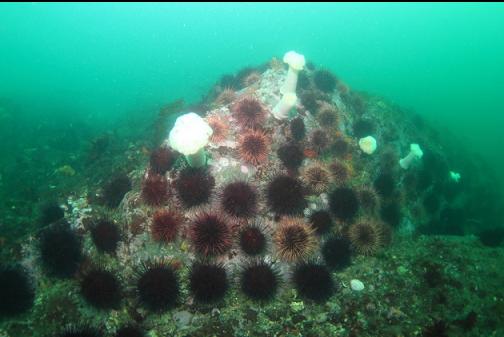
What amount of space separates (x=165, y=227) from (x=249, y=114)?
375 cm

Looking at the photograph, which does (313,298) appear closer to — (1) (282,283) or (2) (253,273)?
(1) (282,283)

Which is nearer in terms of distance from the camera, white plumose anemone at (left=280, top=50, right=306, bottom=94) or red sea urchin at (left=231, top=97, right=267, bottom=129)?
red sea urchin at (left=231, top=97, right=267, bottom=129)

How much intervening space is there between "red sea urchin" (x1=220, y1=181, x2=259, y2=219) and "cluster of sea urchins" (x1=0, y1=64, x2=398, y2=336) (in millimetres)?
21

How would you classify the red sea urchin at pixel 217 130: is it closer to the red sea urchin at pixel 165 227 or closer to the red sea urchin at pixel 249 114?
the red sea urchin at pixel 249 114

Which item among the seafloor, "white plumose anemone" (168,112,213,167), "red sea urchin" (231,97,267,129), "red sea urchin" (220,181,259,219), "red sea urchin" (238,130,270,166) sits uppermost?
"white plumose anemone" (168,112,213,167)

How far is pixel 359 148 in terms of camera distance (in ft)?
35.5

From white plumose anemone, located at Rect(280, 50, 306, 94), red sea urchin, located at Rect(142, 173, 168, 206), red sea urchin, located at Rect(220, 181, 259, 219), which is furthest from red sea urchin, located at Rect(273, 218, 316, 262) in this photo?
white plumose anemone, located at Rect(280, 50, 306, 94)

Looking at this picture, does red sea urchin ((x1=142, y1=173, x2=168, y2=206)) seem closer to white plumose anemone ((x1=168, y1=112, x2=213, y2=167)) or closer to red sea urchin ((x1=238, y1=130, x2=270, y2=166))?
white plumose anemone ((x1=168, y1=112, x2=213, y2=167))

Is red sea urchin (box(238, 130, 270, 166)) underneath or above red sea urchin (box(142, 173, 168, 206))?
above

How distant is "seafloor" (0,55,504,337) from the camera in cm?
630

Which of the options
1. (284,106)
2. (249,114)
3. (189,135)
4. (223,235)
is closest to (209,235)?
(223,235)

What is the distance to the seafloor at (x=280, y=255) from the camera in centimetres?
630

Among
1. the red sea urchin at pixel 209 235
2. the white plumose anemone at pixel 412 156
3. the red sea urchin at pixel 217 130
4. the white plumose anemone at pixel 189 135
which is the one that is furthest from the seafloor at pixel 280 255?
the white plumose anemone at pixel 412 156

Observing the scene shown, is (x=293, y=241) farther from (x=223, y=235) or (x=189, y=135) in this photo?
(x=189, y=135)
